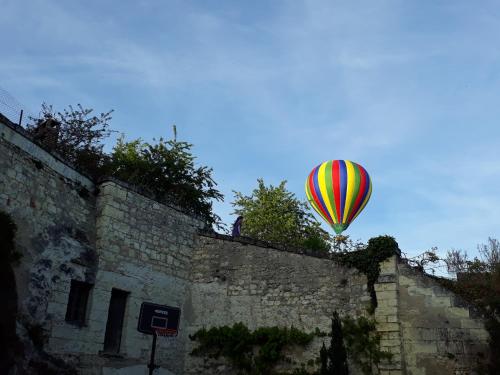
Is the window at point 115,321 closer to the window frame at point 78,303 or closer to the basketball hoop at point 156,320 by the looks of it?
the window frame at point 78,303

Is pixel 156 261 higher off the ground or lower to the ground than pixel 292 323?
higher

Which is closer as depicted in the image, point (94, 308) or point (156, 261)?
point (94, 308)

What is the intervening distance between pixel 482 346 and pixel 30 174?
915 centimetres

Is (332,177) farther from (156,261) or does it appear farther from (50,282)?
(50,282)

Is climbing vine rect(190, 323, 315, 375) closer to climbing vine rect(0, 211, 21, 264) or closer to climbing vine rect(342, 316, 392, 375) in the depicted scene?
climbing vine rect(342, 316, 392, 375)

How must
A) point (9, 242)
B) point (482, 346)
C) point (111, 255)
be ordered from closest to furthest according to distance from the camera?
1. point (9, 242)
2. point (482, 346)
3. point (111, 255)

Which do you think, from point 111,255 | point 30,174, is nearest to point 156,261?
point 111,255

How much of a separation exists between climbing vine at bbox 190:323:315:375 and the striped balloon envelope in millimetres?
6580

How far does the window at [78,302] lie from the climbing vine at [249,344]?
2.96m

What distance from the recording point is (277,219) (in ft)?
88.3

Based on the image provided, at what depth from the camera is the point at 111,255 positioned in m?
10.1

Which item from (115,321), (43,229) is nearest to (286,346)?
(115,321)

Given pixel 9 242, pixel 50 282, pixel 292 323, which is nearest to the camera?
pixel 9 242

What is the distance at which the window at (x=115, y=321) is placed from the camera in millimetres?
9930
